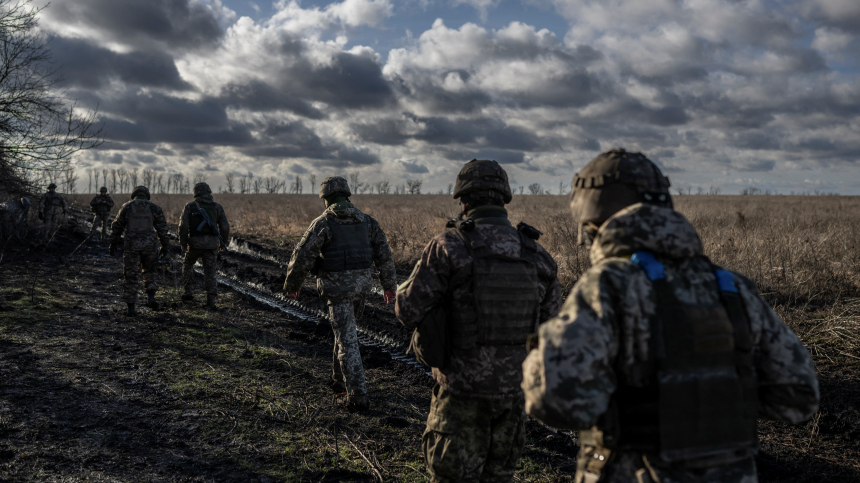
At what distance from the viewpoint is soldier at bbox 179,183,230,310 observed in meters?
8.81

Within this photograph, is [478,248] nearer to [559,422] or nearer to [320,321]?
[559,422]

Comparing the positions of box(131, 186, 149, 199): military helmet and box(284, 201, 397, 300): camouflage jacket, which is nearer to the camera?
box(284, 201, 397, 300): camouflage jacket

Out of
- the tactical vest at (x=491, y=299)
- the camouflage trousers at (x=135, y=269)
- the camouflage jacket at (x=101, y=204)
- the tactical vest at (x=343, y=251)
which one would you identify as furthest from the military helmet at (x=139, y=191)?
the camouflage jacket at (x=101, y=204)

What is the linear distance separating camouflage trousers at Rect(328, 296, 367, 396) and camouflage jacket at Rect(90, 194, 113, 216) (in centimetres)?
1631

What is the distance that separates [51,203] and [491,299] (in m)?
18.0

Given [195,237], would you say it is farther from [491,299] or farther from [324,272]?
[491,299]

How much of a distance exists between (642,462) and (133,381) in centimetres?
550

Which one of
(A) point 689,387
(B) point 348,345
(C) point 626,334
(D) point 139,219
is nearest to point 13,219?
(D) point 139,219

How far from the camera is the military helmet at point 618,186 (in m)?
1.90

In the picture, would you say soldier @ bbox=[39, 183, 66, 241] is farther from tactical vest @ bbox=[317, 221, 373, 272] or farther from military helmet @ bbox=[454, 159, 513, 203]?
military helmet @ bbox=[454, 159, 513, 203]

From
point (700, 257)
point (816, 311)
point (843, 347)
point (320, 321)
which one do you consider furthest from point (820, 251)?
point (700, 257)

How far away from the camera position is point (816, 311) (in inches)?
277

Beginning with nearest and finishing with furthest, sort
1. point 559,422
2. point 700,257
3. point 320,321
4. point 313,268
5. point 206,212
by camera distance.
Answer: point 559,422
point 700,257
point 313,268
point 320,321
point 206,212

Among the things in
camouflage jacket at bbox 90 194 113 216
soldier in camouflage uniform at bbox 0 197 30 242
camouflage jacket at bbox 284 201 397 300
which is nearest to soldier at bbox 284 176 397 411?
camouflage jacket at bbox 284 201 397 300
